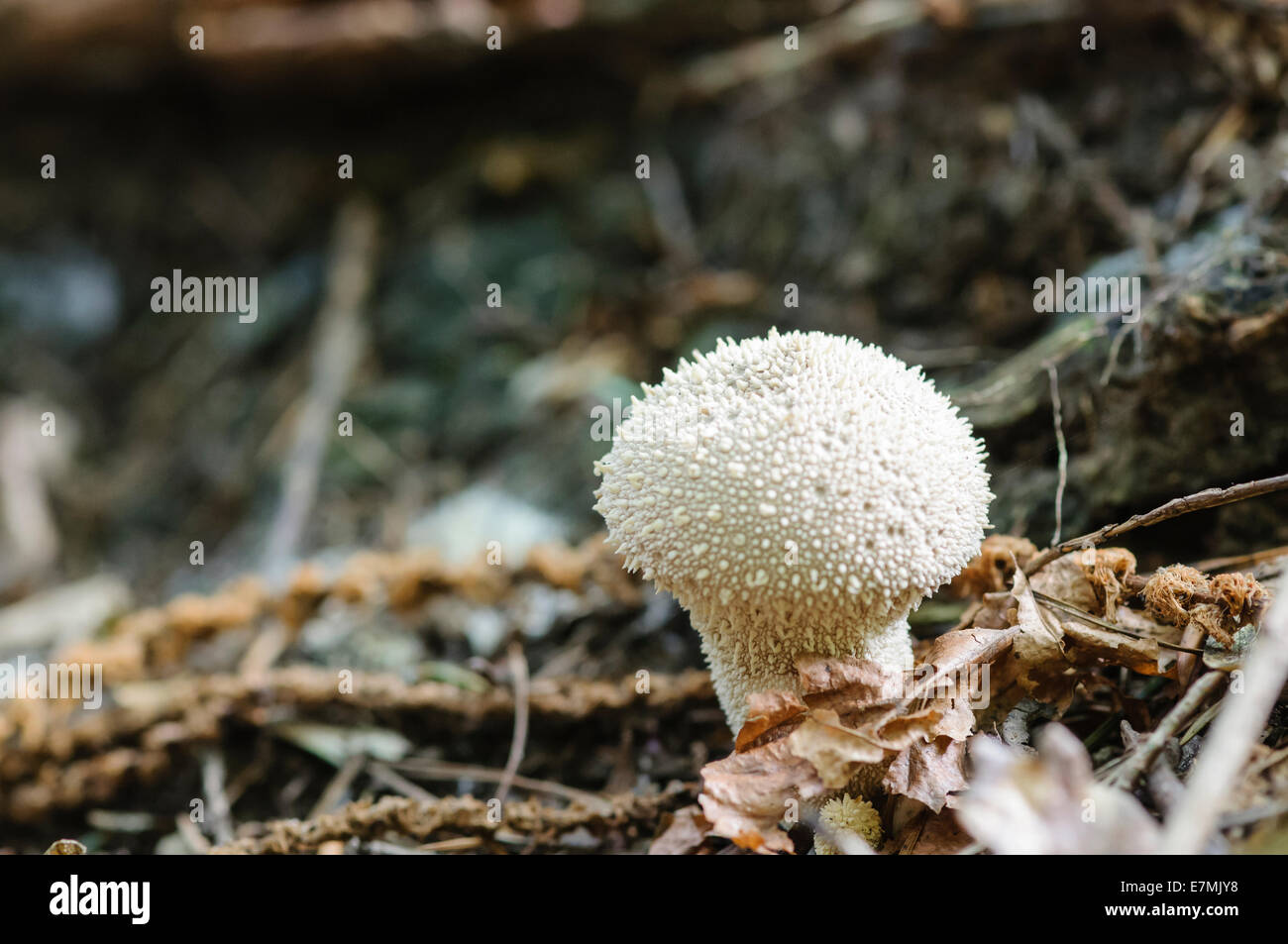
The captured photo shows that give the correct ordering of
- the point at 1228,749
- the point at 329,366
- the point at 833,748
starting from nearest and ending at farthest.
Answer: the point at 1228,749 → the point at 833,748 → the point at 329,366

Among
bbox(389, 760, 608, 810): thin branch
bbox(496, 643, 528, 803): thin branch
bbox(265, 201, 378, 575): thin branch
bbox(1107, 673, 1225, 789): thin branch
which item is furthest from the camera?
bbox(265, 201, 378, 575): thin branch

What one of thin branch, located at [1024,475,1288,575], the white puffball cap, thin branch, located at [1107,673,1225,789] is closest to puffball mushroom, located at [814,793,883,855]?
the white puffball cap

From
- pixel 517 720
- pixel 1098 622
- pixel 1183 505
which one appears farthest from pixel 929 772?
pixel 517 720

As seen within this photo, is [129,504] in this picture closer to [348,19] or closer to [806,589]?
[348,19]

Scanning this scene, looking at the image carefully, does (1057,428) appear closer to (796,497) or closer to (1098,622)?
(1098,622)

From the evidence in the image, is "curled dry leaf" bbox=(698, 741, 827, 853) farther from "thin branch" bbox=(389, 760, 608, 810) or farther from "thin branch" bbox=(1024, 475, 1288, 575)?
"thin branch" bbox=(1024, 475, 1288, 575)

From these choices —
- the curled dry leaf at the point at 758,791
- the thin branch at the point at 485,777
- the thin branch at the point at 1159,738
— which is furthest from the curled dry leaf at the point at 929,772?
the thin branch at the point at 485,777

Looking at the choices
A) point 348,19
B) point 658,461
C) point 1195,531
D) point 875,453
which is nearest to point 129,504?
point 348,19

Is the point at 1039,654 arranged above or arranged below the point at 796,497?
below
